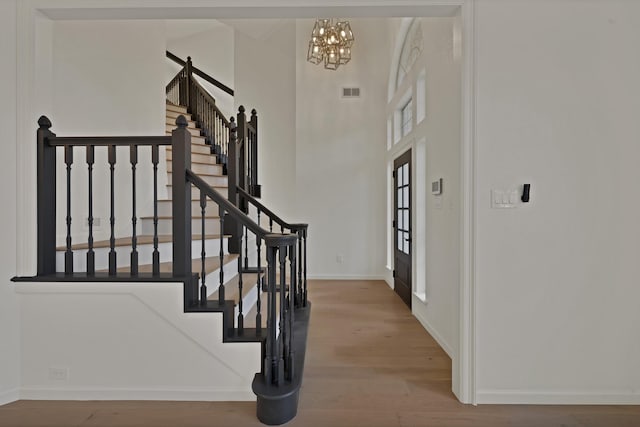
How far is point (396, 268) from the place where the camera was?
205 inches

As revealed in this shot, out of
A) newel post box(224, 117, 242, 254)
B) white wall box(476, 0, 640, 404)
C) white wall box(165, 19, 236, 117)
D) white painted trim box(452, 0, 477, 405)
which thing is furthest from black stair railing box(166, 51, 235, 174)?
white wall box(476, 0, 640, 404)

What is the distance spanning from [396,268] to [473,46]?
3.57 meters

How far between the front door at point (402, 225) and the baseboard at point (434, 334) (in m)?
0.54

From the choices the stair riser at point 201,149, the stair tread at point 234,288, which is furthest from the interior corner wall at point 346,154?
the stair tread at point 234,288

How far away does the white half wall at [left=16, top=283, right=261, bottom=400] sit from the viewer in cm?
221

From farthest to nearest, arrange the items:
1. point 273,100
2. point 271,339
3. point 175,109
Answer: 1. point 273,100
2. point 175,109
3. point 271,339

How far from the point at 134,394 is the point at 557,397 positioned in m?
2.71

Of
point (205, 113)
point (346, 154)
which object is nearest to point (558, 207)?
point (346, 154)

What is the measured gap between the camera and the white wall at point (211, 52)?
7820mm

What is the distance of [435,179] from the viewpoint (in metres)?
3.39

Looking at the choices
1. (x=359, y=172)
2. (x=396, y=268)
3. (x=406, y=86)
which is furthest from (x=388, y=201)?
(x=406, y=86)

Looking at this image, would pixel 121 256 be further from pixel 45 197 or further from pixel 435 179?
pixel 435 179

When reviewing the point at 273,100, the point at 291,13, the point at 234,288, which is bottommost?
the point at 234,288

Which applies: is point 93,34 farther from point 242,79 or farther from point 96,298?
point 242,79
